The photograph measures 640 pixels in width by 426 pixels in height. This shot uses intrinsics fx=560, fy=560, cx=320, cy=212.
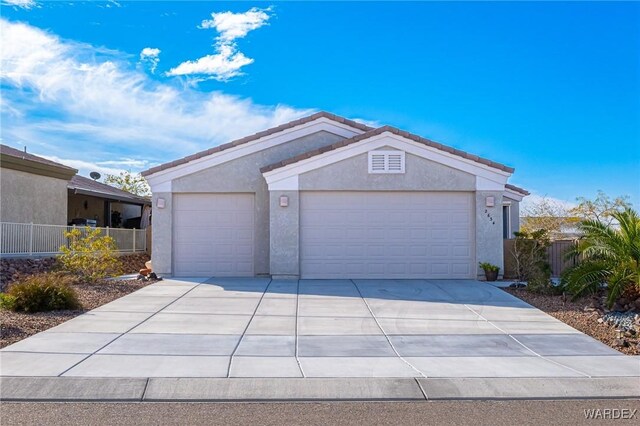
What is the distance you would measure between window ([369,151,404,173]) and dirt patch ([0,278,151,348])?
271 inches

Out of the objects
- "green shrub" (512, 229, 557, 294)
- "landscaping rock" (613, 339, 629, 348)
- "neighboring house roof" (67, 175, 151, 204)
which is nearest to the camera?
"landscaping rock" (613, 339, 629, 348)

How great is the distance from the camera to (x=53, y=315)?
10133 mm

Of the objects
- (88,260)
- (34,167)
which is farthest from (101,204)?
(88,260)

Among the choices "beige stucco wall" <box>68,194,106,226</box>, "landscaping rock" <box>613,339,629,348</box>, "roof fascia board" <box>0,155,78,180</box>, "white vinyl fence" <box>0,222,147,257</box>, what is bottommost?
"landscaping rock" <box>613,339,629,348</box>

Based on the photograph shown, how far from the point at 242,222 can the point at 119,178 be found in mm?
33539

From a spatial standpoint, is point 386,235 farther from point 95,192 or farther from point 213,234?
point 95,192

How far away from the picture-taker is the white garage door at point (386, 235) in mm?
15500

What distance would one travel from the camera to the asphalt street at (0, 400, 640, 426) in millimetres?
5379

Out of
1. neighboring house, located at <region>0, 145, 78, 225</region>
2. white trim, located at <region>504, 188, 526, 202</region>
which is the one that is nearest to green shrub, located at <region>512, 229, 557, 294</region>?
white trim, located at <region>504, 188, 526, 202</region>

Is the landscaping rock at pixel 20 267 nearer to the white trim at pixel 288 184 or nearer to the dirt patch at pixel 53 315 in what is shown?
the dirt patch at pixel 53 315

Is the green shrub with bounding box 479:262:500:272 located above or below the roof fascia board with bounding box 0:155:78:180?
below

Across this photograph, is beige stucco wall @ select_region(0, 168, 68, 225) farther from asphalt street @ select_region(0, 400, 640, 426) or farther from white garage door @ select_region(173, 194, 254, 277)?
asphalt street @ select_region(0, 400, 640, 426)

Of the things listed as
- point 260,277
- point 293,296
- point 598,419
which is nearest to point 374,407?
point 598,419

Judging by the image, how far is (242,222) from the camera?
54.7 feet
